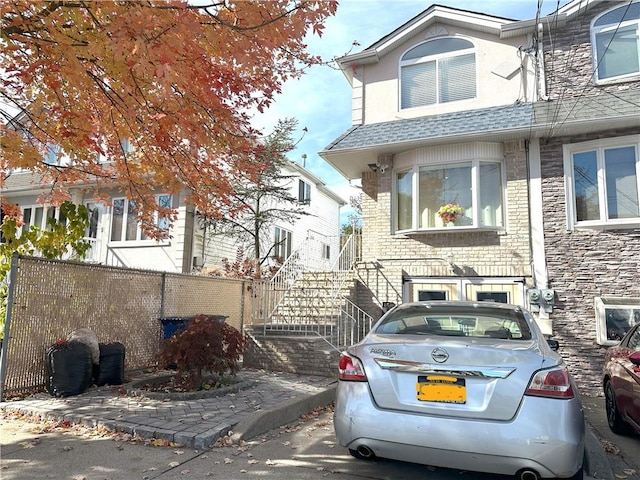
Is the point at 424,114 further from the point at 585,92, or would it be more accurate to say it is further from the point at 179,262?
the point at 179,262

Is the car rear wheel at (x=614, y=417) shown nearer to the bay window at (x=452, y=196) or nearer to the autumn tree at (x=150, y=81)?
the bay window at (x=452, y=196)

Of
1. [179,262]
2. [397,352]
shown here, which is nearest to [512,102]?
[397,352]

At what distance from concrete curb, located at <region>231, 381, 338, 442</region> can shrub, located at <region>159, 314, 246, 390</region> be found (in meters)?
1.27

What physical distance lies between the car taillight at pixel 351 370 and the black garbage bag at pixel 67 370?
14.0 feet

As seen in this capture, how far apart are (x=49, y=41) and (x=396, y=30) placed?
27.3ft

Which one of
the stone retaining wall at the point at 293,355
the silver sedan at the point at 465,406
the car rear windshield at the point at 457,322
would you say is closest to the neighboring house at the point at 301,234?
the stone retaining wall at the point at 293,355

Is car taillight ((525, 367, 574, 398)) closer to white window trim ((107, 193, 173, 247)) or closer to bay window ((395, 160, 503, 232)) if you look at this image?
bay window ((395, 160, 503, 232))

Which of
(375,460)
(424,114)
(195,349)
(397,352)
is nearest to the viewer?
(397,352)

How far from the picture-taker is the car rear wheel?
16.8ft

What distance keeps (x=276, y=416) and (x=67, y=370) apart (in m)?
3.03

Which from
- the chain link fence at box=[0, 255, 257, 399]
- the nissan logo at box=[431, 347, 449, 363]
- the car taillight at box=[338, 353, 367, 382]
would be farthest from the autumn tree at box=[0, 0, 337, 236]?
the nissan logo at box=[431, 347, 449, 363]

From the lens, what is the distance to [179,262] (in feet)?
47.5

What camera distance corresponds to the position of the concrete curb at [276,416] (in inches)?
178

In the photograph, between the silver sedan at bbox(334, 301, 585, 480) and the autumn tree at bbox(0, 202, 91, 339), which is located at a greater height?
the autumn tree at bbox(0, 202, 91, 339)
